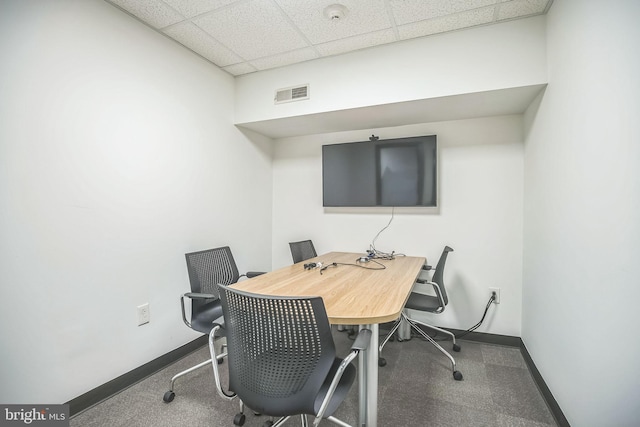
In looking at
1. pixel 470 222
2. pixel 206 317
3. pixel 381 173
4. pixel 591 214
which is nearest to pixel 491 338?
pixel 470 222

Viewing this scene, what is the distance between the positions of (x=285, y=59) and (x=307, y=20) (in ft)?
2.02

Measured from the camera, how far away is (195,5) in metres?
1.86

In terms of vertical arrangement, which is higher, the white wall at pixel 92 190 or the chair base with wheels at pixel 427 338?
the white wall at pixel 92 190

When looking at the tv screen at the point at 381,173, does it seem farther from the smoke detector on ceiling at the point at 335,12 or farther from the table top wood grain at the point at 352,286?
the smoke detector on ceiling at the point at 335,12

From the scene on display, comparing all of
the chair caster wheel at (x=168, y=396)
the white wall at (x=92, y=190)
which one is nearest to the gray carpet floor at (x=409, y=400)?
the chair caster wheel at (x=168, y=396)

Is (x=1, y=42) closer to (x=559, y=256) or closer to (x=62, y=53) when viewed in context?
(x=62, y=53)

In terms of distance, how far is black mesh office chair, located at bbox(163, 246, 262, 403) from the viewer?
1880 mm

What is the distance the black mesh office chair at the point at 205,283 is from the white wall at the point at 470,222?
1394mm

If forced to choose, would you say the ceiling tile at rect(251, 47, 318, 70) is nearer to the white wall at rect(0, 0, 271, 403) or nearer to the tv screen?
the white wall at rect(0, 0, 271, 403)

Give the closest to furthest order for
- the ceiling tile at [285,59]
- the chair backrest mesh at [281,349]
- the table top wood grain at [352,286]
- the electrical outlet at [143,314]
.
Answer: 1. the chair backrest mesh at [281,349]
2. the table top wood grain at [352,286]
3. the electrical outlet at [143,314]
4. the ceiling tile at [285,59]

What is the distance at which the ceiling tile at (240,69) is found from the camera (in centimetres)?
270

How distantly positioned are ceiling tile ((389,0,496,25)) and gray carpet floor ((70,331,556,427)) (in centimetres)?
268

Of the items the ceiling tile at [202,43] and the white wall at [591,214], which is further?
the ceiling tile at [202,43]

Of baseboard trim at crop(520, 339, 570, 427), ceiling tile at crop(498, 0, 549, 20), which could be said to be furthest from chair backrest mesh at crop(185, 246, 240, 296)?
ceiling tile at crop(498, 0, 549, 20)
